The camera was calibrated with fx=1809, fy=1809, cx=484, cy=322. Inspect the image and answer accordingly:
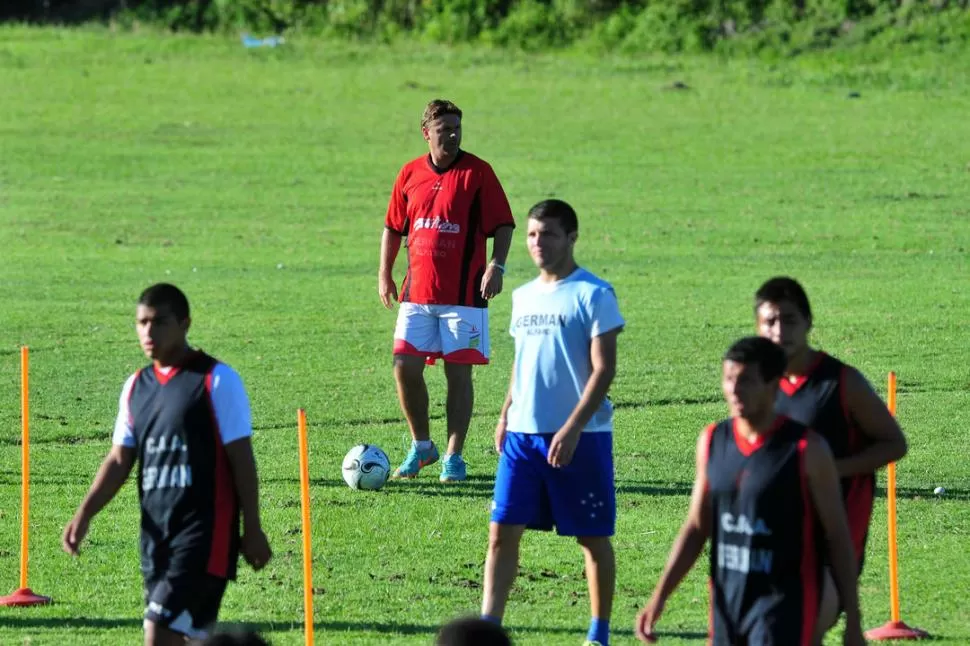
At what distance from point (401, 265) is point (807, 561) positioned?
60.3ft

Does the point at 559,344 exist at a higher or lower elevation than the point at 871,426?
higher

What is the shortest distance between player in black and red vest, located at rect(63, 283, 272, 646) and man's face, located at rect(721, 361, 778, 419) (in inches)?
76.7

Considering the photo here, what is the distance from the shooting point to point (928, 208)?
93.8ft

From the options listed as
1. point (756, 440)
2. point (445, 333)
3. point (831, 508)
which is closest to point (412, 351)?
point (445, 333)

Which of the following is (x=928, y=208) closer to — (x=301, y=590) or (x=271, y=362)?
(x=271, y=362)

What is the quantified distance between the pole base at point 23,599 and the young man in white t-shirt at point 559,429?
2.57 metres

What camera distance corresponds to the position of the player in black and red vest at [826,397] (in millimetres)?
6895

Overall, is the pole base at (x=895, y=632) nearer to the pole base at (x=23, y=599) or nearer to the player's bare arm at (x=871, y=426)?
the player's bare arm at (x=871, y=426)

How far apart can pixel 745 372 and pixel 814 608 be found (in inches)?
34.6

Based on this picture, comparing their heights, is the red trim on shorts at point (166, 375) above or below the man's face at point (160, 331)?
below

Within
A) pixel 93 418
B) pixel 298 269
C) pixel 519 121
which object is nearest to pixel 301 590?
pixel 93 418

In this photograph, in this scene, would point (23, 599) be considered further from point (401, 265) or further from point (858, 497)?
point (401, 265)

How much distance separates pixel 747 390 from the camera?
6207 millimetres

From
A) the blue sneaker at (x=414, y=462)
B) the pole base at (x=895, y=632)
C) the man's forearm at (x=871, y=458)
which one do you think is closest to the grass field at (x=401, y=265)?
the pole base at (x=895, y=632)
